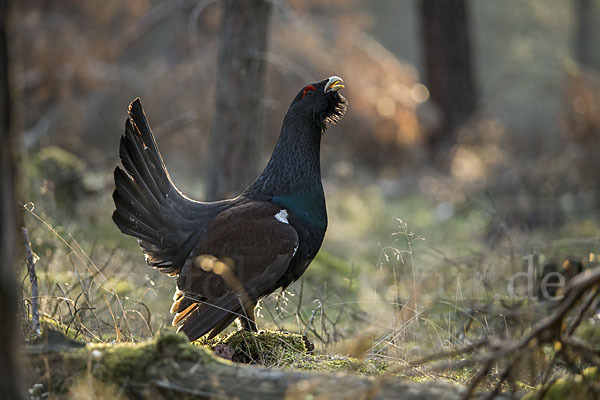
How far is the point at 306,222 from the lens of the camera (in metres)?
4.08

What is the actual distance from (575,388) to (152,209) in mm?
2837

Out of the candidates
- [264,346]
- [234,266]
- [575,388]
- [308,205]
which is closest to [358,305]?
[308,205]

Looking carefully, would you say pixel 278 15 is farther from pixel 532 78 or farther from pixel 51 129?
pixel 532 78

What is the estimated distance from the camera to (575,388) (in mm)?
2381

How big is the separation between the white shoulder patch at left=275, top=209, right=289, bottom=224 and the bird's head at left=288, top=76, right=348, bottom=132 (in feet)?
2.28

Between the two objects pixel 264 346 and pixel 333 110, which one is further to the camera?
pixel 333 110

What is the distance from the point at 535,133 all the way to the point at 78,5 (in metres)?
9.28

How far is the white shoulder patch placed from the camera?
4.04 meters

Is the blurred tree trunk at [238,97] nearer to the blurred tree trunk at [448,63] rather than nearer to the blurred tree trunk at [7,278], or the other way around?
the blurred tree trunk at [7,278]

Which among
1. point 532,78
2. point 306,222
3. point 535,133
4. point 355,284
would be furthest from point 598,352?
point 532,78

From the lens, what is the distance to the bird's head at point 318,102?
440 centimetres

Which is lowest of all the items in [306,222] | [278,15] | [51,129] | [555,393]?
[555,393]

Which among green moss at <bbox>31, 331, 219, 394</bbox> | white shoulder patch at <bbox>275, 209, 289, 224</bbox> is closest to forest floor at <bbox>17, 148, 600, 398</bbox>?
green moss at <bbox>31, 331, 219, 394</bbox>

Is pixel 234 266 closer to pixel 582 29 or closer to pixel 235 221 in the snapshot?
pixel 235 221
